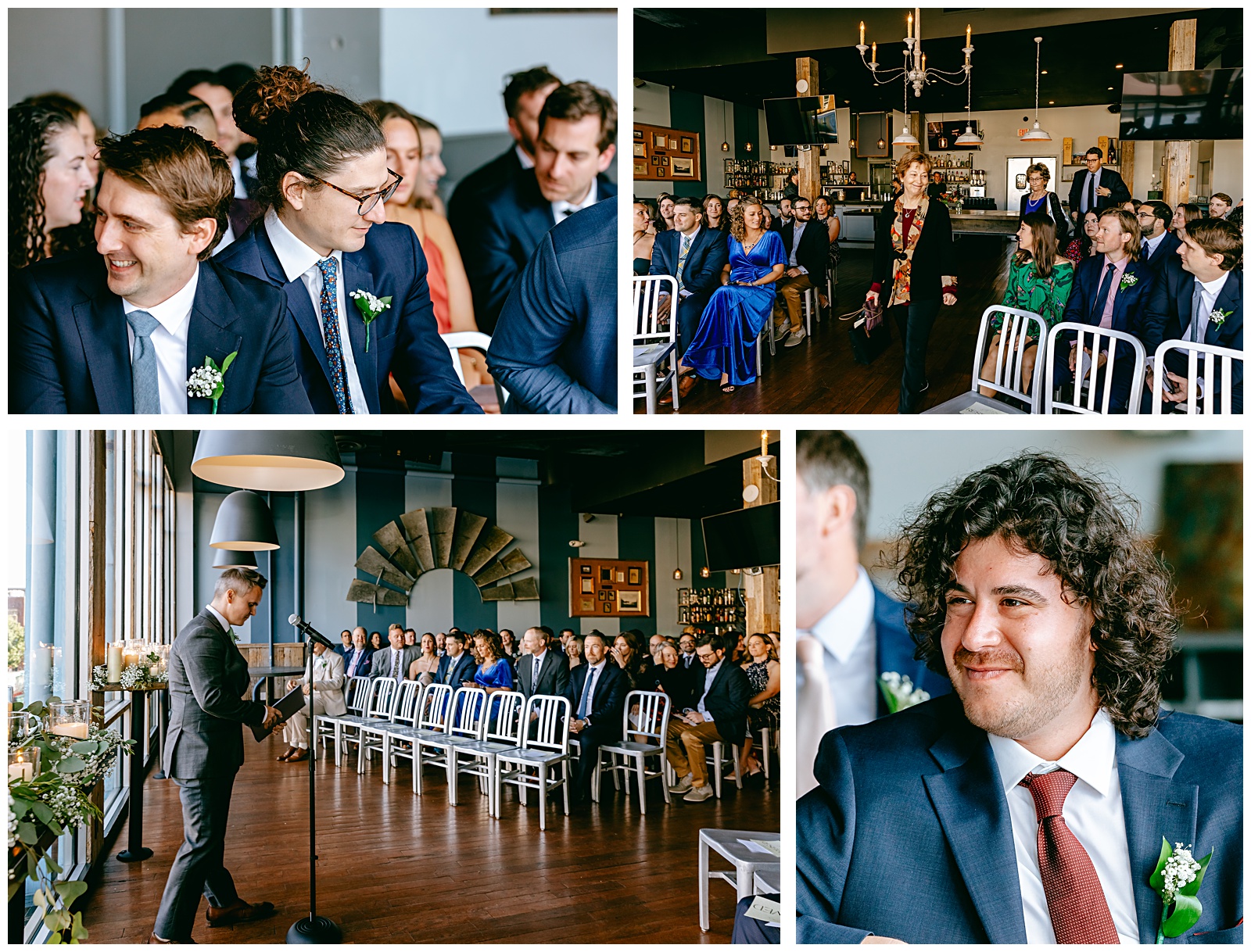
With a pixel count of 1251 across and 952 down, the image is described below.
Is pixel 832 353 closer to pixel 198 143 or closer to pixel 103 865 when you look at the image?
pixel 198 143

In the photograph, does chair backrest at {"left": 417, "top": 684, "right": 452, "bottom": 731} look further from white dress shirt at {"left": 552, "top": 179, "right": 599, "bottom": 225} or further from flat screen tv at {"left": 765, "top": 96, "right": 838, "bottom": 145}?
flat screen tv at {"left": 765, "top": 96, "right": 838, "bottom": 145}

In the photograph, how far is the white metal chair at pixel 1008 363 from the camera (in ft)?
9.31

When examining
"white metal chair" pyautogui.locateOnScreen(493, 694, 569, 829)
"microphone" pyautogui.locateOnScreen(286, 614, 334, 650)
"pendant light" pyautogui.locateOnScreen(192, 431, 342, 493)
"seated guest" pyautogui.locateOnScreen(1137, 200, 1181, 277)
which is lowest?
"white metal chair" pyautogui.locateOnScreen(493, 694, 569, 829)

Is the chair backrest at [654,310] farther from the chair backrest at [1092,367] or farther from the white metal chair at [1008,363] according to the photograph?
the chair backrest at [1092,367]

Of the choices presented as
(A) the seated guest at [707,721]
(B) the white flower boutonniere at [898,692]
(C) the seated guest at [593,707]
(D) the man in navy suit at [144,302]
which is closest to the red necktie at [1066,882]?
(B) the white flower boutonniere at [898,692]

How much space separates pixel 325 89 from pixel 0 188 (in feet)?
2.97

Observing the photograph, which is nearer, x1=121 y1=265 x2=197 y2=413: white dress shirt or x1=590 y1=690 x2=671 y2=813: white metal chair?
x1=121 y1=265 x2=197 y2=413: white dress shirt

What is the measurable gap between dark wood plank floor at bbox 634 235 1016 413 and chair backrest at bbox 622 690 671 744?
86 cm

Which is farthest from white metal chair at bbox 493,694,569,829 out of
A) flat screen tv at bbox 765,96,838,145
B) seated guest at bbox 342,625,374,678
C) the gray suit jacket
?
flat screen tv at bbox 765,96,838,145

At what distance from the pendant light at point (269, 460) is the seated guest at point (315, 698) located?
48 centimetres

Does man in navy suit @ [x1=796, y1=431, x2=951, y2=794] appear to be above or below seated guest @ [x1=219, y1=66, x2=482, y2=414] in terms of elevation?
below

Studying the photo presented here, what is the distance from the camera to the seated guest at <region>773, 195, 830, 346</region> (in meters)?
2.86

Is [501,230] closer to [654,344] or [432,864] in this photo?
[654,344]

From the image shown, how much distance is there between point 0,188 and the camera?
2.72 metres
